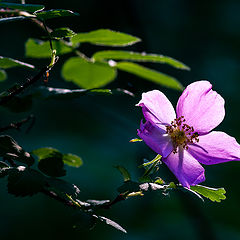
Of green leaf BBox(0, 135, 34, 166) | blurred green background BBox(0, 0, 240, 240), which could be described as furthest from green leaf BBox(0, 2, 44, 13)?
blurred green background BBox(0, 0, 240, 240)

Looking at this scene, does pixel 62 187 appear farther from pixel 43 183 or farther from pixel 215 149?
pixel 215 149

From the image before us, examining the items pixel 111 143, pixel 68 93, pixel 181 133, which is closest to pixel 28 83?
pixel 68 93

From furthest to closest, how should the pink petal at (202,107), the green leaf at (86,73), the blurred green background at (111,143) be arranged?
the blurred green background at (111,143) → the green leaf at (86,73) → the pink petal at (202,107)

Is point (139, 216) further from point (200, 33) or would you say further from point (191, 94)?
point (200, 33)

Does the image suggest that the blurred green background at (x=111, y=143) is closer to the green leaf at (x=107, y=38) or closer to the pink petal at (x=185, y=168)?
the green leaf at (x=107, y=38)

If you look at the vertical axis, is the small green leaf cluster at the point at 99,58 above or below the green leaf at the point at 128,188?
above

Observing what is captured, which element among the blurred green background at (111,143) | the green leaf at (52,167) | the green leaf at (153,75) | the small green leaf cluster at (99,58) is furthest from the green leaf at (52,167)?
the blurred green background at (111,143)

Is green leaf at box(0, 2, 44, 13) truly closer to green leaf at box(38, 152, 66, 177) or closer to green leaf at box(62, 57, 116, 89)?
green leaf at box(38, 152, 66, 177)
